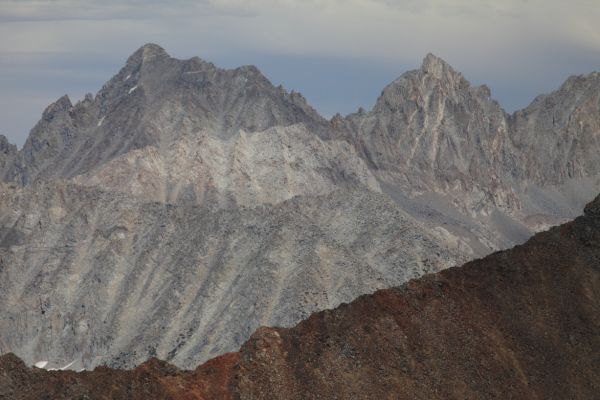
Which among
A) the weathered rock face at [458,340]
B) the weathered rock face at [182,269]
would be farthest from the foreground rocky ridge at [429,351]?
the weathered rock face at [182,269]

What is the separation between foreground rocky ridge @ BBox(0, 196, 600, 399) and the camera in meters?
75.2

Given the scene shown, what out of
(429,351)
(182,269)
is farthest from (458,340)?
(182,269)

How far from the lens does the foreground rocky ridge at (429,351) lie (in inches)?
2963

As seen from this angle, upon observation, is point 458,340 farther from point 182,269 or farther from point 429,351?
point 182,269

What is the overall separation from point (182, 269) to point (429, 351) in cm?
8055

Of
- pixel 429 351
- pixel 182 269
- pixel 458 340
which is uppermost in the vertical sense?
pixel 182 269

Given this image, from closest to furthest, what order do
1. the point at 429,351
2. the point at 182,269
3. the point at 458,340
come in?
the point at 429,351 < the point at 458,340 < the point at 182,269

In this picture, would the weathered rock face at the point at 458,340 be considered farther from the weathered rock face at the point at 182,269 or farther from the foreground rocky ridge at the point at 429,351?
the weathered rock face at the point at 182,269

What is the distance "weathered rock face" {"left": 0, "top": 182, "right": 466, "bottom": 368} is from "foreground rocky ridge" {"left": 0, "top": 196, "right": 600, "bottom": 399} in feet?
163

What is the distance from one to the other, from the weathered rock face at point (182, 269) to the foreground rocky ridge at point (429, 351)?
49631 mm

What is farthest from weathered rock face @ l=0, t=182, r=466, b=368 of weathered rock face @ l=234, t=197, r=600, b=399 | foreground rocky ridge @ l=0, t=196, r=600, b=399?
foreground rocky ridge @ l=0, t=196, r=600, b=399

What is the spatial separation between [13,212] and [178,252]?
44.3 metres

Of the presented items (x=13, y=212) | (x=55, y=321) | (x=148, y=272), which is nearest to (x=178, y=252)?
(x=148, y=272)

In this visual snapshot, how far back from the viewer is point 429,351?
79.1 meters
